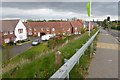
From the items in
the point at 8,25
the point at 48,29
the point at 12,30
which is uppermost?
the point at 8,25

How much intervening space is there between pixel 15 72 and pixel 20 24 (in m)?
65.2

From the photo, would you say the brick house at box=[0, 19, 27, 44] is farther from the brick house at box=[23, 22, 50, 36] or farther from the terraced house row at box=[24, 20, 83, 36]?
the terraced house row at box=[24, 20, 83, 36]

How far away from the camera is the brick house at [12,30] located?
6042cm

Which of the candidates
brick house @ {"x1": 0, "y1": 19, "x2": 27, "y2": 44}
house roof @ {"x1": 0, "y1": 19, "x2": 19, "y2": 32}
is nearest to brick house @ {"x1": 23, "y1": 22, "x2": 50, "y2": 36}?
brick house @ {"x1": 0, "y1": 19, "x2": 27, "y2": 44}

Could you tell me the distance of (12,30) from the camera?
63812 mm

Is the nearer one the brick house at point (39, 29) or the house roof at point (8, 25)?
the house roof at point (8, 25)

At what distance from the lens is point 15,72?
523 cm

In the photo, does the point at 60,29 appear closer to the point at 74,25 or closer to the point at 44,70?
the point at 74,25

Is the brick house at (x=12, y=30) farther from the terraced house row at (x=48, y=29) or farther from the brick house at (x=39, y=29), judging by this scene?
the terraced house row at (x=48, y=29)

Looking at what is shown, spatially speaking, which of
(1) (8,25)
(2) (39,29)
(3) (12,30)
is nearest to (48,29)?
(2) (39,29)

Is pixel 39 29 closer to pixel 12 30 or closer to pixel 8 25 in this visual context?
pixel 8 25

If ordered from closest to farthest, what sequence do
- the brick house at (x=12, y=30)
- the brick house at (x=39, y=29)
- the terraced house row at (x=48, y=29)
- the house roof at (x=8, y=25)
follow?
the brick house at (x=12, y=30)
the house roof at (x=8, y=25)
the terraced house row at (x=48, y=29)
the brick house at (x=39, y=29)

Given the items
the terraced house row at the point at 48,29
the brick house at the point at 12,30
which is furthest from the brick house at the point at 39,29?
the brick house at the point at 12,30

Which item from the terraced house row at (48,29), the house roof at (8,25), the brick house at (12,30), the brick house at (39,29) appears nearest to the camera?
the brick house at (12,30)
